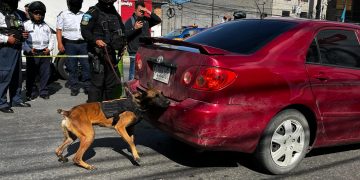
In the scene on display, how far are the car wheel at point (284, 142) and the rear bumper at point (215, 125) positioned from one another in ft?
0.51

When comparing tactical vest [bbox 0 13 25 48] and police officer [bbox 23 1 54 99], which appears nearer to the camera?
tactical vest [bbox 0 13 25 48]

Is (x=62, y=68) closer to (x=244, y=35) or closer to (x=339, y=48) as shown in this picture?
(x=244, y=35)

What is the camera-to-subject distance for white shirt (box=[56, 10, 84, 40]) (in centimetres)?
772

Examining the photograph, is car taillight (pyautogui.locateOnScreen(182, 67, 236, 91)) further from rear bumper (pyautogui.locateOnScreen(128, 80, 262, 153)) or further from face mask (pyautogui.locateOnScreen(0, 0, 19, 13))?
face mask (pyautogui.locateOnScreen(0, 0, 19, 13))

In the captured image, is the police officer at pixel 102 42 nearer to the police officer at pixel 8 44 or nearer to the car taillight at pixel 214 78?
the police officer at pixel 8 44

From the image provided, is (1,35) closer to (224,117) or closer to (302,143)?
(224,117)

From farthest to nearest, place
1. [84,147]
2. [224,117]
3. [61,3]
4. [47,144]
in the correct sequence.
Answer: [61,3] → [47,144] → [84,147] → [224,117]

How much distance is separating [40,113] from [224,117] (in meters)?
3.77

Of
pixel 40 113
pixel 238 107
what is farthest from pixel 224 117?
pixel 40 113

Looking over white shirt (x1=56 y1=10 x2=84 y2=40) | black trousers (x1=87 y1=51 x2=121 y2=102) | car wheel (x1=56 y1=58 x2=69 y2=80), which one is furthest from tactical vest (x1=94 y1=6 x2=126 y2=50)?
car wheel (x1=56 y1=58 x2=69 y2=80)

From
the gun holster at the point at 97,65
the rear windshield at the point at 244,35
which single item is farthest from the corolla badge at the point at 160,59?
the gun holster at the point at 97,65

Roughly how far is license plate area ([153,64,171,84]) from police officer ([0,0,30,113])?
3072 mm

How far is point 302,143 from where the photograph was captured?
13.1 ft

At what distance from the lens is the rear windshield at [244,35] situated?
3.89 meters
